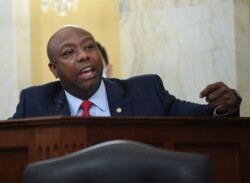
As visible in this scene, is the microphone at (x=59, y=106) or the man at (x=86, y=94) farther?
the man at (x=86, y=94)

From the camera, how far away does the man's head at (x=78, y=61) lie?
394 cm

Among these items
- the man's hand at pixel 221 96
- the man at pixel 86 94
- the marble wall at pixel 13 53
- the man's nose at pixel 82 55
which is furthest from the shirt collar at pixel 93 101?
the marble wall at pixel 13 53

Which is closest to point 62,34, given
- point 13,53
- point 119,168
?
point 119,168

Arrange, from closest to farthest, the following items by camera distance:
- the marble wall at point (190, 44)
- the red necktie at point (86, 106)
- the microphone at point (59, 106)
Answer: the microphone at point (59, 106) → the red necktie at point (86, 106) → the marble wall at point (190, 44)

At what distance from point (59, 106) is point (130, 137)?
22.9 inches

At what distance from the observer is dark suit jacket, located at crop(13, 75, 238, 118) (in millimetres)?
3936

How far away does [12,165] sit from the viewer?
336 centimetres

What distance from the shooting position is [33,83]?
7512 millimetres

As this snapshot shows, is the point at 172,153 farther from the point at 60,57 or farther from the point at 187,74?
the point at 187,74

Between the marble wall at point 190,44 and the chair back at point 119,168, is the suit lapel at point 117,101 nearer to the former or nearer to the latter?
the marble wall at point 190,44

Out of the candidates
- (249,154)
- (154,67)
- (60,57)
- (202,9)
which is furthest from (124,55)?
(249,154)

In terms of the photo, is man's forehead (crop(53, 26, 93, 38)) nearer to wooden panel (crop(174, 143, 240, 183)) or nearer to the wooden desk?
the wooden desk

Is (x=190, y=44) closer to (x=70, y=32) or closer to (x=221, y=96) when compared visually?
(x=70, y=32)

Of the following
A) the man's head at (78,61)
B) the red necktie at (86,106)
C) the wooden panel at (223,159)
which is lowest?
the wooden panel at (223,159)
